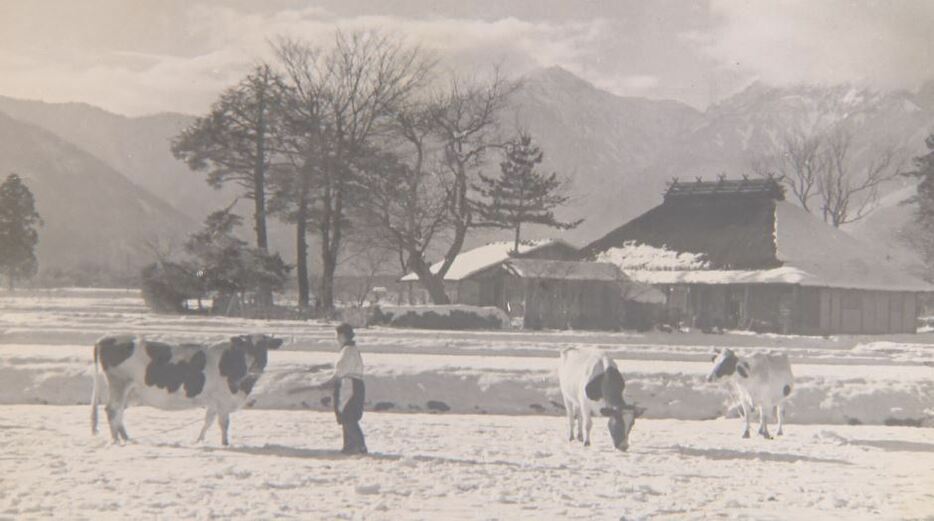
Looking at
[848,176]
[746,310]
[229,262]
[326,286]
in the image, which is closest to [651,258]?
[746,310]

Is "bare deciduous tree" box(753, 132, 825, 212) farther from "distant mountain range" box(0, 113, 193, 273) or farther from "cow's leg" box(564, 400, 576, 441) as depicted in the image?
"distant mountain range" box(0, 113, 193, 273)

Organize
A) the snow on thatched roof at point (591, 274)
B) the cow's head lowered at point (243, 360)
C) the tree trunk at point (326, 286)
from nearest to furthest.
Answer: the cow's head lowered at point (243, 360) → the tree trunk at point (326, 286) → the snow on thatched roof at point (591, 274)

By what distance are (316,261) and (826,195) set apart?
27368 millimetres

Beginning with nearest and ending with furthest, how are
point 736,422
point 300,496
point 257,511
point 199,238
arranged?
point 257,511 → point 300,496 → point 199,238 → point 736,422

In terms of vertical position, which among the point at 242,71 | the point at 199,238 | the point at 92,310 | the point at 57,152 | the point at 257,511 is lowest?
the point at 257,511

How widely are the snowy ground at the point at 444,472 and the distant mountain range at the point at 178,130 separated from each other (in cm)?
238

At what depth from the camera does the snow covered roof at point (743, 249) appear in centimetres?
3612

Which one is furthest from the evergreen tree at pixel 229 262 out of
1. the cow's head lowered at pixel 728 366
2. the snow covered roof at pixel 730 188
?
the snow covered roof at pixel 730 188

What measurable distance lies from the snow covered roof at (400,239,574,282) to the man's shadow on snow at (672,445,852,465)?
89.5 feet

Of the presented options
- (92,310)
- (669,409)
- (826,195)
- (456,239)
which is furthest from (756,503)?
(826,195)

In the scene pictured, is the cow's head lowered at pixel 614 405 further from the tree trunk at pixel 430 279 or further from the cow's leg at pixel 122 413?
the tree trunk at pixel 430 279

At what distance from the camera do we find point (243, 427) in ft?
37.3

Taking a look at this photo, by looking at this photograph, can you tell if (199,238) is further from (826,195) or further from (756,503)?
(826,195)

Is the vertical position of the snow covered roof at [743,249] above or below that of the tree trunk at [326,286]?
above
